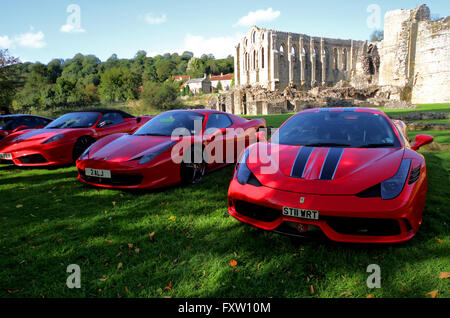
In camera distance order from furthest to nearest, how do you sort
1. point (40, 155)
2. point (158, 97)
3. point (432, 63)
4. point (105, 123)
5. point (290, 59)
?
point (290, 59), point (158, 97), point (432, 63), point (105, 123), point (40, 155)

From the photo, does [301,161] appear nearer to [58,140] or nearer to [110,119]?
[58,140]

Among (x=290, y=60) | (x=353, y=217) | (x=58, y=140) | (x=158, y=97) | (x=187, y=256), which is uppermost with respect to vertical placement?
(x=290, y=60)

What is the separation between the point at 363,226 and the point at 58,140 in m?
5.82

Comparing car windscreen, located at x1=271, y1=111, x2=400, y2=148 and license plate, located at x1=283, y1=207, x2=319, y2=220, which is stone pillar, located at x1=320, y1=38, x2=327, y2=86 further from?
license plate, located at x1=283, y1=207, x2=319, y2=220

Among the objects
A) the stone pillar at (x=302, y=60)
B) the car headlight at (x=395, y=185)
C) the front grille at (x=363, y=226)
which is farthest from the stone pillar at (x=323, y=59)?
the front grille at (x=363, y=226)

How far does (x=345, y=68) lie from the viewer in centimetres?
6178

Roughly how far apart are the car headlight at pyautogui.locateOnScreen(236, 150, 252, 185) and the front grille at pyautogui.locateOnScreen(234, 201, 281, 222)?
8.7 inches

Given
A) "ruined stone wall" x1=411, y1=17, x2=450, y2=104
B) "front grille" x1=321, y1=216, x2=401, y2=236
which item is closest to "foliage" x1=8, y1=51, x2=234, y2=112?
"front grille" x1=321, y1=216, x2=401, y2=236

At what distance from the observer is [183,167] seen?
4.23m

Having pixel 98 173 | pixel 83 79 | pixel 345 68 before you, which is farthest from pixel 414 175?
pixel 83 79

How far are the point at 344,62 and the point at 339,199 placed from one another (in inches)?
2690
